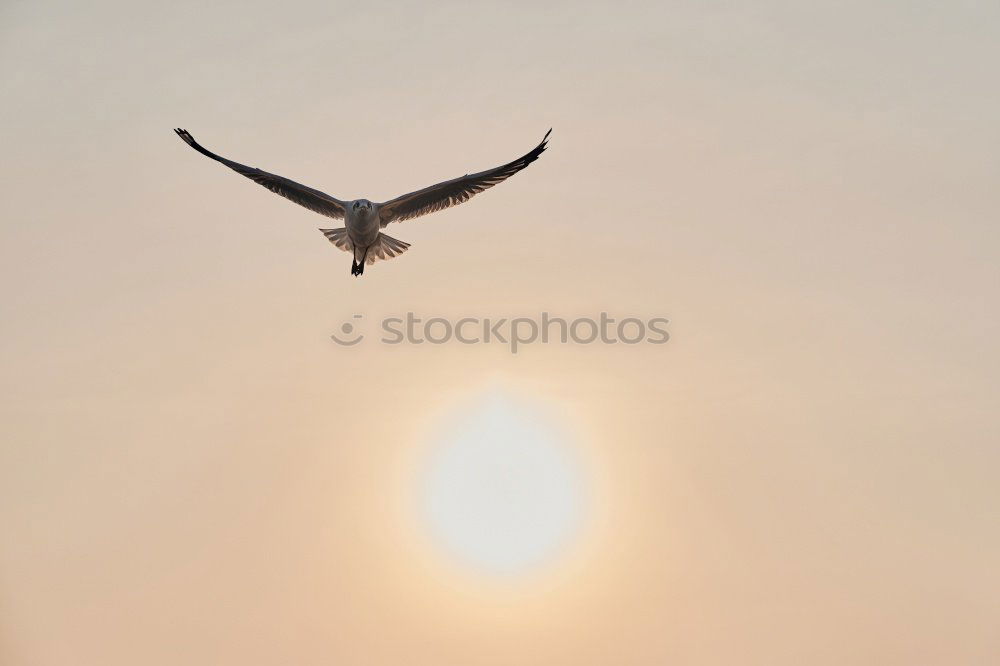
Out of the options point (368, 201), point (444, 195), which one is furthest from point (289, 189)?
point (444, 195)

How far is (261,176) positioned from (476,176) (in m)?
4.59

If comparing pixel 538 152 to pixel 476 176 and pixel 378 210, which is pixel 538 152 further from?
pixel 378 210

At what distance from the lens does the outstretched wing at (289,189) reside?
19312 millimetres

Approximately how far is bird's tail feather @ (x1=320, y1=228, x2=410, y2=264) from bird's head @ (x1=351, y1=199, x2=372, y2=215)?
54.9 inches

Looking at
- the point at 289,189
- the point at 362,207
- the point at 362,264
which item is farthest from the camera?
the point at 362,264

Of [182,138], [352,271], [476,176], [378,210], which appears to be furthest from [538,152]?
[182,138]

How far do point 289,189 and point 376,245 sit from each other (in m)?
2.21

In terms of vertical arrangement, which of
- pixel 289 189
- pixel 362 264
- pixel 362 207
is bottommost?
pixel 362 264

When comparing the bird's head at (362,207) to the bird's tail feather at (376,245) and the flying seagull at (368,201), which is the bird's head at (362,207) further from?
the bird's tail feather at (376,245)

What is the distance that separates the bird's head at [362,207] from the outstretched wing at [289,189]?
0.49m

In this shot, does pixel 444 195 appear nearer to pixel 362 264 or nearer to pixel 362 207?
pixel 362 207

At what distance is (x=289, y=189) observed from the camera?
19688 millimetres

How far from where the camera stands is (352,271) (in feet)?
65.9

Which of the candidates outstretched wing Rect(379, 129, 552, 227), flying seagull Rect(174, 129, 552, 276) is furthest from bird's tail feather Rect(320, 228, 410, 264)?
outstretched wing Rect(379, 129, 552, 227)
